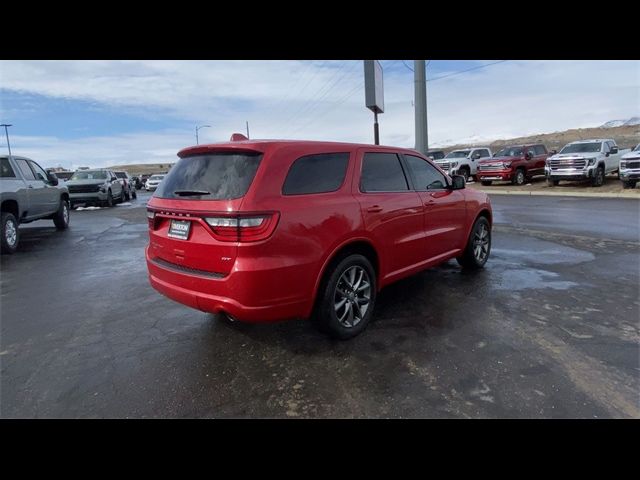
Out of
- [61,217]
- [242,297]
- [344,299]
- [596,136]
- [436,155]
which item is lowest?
[344,299]

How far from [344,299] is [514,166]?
20.2 meters

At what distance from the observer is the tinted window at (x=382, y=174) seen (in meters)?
4.11

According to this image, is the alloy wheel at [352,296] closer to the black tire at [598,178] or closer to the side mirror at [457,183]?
the side mirror at [457,183]

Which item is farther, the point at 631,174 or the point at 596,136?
the point at 596,136

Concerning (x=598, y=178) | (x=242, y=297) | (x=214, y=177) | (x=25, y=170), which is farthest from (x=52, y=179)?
(x=598, y=178)

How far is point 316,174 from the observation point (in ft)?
11.9

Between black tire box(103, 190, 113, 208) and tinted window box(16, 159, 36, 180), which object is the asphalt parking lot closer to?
tinted window box(16, 159, 36, 180)

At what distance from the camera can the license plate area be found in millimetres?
3420

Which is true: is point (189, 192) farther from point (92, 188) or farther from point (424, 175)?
point (92, 188)

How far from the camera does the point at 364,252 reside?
4.02 metres

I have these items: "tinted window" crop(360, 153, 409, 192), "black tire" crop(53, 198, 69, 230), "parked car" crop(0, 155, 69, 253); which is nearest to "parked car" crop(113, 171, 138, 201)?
"black tire" crop(53, 198, 69, 230)

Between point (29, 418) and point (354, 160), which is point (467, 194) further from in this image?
point (29, 418)

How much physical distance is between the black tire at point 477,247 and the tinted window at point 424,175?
3.59ft

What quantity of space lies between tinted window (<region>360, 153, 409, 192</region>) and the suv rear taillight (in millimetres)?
1213
